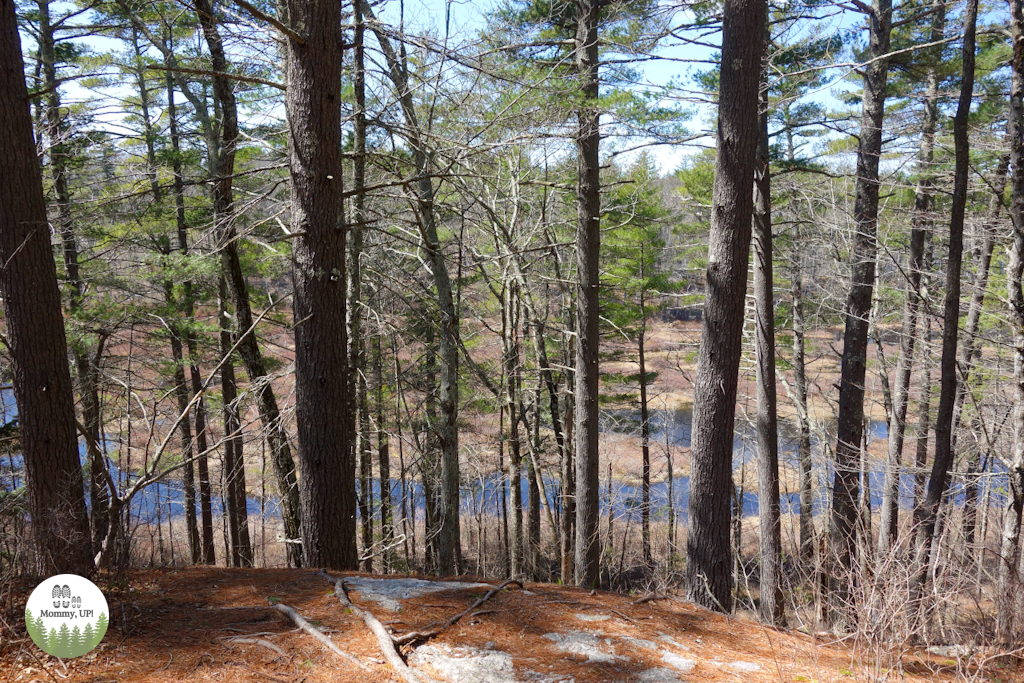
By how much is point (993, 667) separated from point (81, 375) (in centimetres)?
1123

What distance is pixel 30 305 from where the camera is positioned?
4.69m

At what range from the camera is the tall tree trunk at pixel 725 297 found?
16.7ft

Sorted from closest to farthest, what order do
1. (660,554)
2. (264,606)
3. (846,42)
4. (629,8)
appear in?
(264,606)
(629,8)
(846,42)
(660,554)

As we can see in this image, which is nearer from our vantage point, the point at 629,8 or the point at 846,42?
the point at 629,8

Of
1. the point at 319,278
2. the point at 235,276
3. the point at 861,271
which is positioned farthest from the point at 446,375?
the point at 861,271

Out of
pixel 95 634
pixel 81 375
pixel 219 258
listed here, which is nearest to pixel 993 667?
pixel 95 634

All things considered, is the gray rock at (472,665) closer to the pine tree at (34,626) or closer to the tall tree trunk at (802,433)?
the pine tree at (34,626)

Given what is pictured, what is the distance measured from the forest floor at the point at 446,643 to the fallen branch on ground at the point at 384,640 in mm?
43

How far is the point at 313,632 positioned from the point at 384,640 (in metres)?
0.46

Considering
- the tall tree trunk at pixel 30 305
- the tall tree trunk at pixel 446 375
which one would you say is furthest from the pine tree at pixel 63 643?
the tall tree trunk at pixel 446 375

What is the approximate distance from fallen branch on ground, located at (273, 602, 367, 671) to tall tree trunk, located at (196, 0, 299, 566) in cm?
283

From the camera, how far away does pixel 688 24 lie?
261 inches

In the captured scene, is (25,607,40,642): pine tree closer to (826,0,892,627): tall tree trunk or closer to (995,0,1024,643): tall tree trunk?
(995,0,1024,643): tall tree trunk

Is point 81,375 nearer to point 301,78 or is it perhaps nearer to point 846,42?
point 301,78
